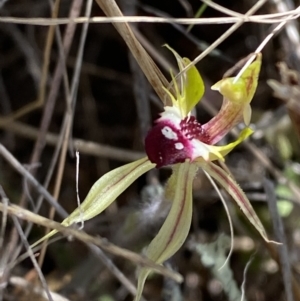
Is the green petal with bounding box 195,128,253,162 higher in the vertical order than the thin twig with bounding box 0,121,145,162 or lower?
higher

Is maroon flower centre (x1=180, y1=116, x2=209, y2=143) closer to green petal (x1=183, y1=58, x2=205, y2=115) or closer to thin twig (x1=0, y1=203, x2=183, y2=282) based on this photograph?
green petal (x1=183, y1=58, x2=205, y2=115)

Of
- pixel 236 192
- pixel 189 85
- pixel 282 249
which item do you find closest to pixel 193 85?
pixel 189 85

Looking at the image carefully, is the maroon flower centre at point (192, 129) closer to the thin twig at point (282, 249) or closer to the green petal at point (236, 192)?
the green petal at point (236, 192)

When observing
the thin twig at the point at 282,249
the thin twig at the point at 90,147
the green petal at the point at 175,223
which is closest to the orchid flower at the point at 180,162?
the green petal at the point at 175,223

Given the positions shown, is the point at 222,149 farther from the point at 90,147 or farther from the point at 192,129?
the point at 90,147

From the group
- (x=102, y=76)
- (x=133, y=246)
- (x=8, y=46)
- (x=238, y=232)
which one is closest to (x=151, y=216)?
(x=133, y=246)

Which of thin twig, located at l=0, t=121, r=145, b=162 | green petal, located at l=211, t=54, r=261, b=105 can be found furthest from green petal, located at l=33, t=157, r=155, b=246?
thin twig, located at l=0, t=121, r=145, b=162

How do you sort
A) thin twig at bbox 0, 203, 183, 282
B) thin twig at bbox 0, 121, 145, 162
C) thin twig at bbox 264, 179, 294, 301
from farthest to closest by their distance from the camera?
thin twig at bbox 0, 121, 145, 162 < thin twig at bbox 264, 179, 294, 301 < thin twig at bbox 0, 203, 183, 282
